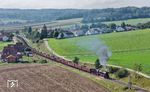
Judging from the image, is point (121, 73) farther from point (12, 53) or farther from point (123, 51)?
point (12, 53)

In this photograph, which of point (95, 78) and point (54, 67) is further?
point (54, 67)

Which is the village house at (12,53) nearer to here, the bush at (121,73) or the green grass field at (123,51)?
the green grass field at (123,51)

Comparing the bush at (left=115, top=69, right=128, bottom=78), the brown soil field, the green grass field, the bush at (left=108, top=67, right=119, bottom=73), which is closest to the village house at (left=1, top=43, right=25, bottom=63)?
the brown soil field

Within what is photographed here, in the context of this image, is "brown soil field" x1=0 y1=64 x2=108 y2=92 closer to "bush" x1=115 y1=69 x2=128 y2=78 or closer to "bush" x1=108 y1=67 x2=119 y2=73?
"bush" x1=115 y1=69 x2=128 y2=78

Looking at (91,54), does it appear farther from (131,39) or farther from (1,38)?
(1,38)

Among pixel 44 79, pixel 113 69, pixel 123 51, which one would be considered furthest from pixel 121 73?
pixel 123 51

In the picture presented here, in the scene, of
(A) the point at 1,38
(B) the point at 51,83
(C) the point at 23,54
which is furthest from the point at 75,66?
(A) the point at 1,38
